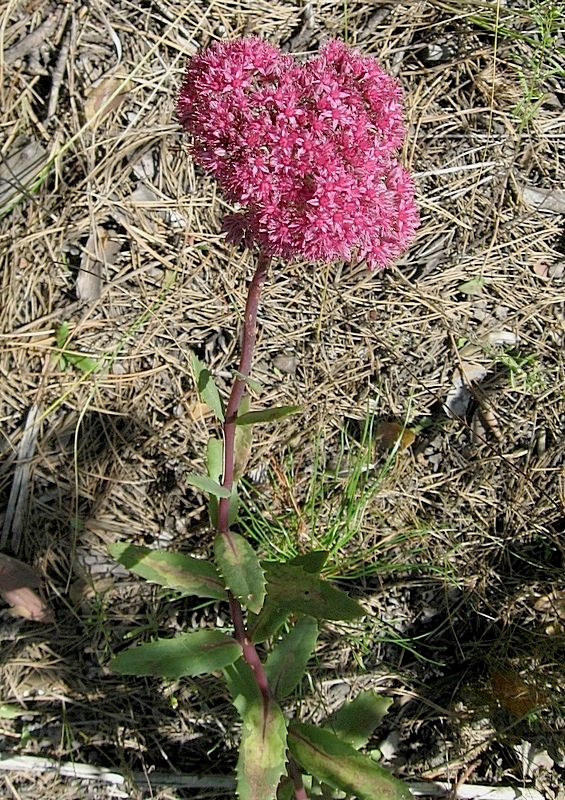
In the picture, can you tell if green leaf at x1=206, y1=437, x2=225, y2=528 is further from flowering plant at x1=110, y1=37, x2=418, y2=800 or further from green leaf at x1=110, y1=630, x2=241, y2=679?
green leaf at x1=110, y1=630, x2=241, y2=679

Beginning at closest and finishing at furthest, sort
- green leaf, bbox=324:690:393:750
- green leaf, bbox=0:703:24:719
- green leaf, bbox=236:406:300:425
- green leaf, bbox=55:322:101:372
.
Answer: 1. green leaf, bbox=236:406:300:425
2. green leaf, bbox=324:690:393:750
3. green leaf, bbox=0:703:24:719
4. green leaf, bbox=55:322:101:372

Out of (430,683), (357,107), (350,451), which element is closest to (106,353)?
(350,451)

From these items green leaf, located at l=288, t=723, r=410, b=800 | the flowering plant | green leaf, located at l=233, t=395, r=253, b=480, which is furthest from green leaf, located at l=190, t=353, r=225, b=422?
green leaf, located at l=288, t=723, r=410, b=800

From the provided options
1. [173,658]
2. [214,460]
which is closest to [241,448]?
[214,460]

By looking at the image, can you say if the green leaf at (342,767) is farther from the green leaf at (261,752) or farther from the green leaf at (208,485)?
the green leaf at (208,485)

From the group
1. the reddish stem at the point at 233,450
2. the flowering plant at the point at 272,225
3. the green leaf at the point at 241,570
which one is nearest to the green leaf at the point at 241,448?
the flowering plant at the point at 272,225

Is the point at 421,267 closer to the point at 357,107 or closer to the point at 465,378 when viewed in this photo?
Result: the point at 465,378

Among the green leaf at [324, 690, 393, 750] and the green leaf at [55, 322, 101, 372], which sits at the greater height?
the green leaf at [55, 322, 101, 372]
